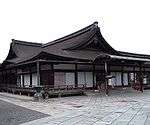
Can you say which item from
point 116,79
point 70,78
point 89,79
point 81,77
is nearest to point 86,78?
point 89,79

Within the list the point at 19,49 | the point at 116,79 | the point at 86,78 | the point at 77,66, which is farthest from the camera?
the point at 19,49

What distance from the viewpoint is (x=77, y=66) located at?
25688 mm

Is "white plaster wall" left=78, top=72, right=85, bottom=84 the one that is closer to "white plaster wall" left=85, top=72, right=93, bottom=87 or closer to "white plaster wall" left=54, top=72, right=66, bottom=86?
"white plaster wall" left=85, top=72, right=93, bottom=87

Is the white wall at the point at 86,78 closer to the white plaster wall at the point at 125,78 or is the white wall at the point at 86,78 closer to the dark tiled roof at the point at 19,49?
the white plaster wall at the point at 125,78

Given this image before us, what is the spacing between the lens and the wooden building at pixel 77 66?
2362 centimetres

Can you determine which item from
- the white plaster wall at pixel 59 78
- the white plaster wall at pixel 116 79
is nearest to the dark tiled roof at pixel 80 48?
the white plaster wall at pixel 59 78

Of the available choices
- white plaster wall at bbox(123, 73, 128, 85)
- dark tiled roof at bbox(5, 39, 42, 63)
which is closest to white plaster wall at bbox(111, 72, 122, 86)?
white plaster wall at bbox(123, 73, 128, 85)

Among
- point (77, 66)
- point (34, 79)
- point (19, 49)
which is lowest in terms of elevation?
point (34, 79)

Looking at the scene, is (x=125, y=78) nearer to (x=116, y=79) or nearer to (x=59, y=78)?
(x=116, y=79)

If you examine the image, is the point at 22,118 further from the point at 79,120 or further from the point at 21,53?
the point at 21,53

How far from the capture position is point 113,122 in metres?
9.68

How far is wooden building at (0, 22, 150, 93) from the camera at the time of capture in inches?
930

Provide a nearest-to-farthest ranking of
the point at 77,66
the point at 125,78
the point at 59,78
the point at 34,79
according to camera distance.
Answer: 1. the point at 59,78
2. the point at 77,66
3. the point at 34,79
4. the point at 125,78

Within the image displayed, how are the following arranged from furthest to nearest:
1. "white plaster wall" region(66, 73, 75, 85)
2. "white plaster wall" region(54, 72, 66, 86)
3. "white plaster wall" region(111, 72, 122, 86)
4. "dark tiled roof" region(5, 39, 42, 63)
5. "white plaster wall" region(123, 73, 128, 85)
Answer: "dark tiled roof" region(5, 39, 42, 63)
"white plaster wall" region(123, 73, 128, 85)
"white plaster wall" region(111, 72, 122, 86)
"white plaster wall" region(66, 73, 75, 85)
"white plaster wall" region(54, 72, 66, 86)
